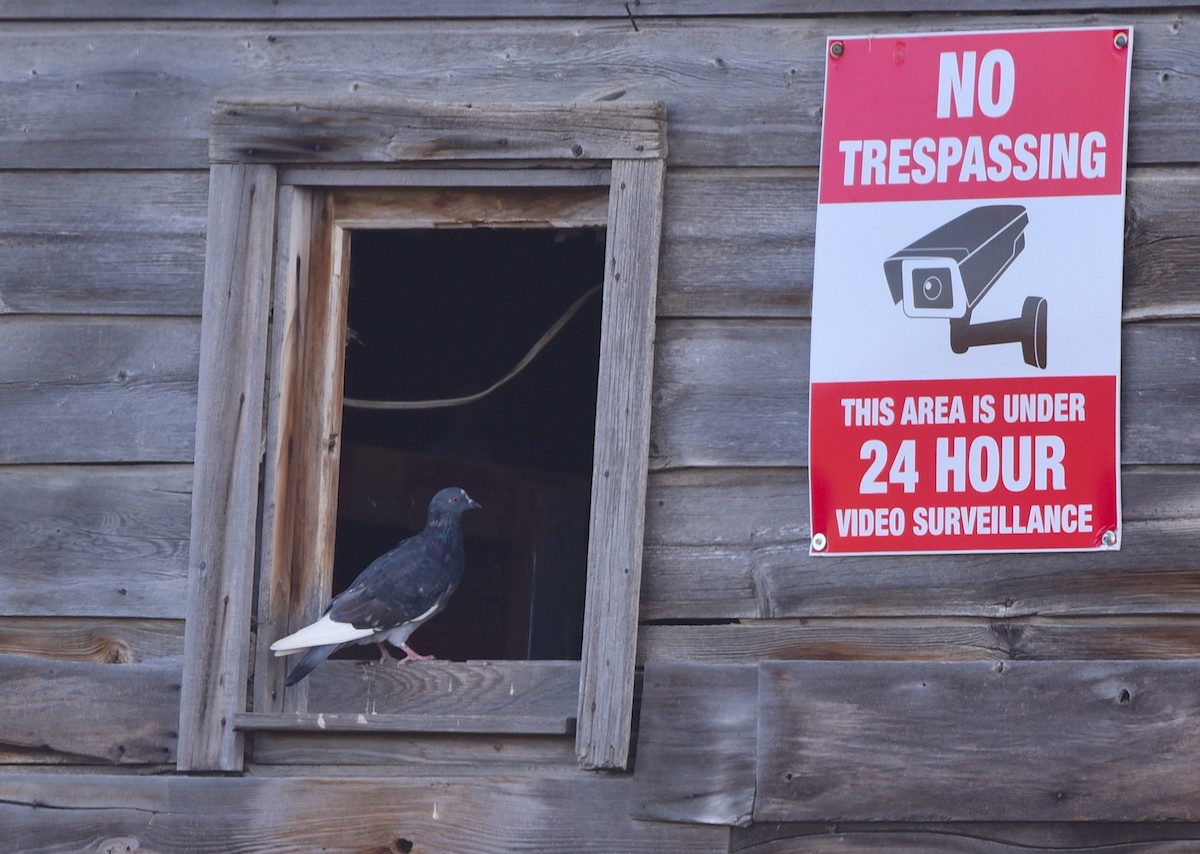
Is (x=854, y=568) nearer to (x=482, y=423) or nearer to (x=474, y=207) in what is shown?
(x=474, y=207)

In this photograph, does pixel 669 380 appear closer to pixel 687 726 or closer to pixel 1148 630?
pixel 687 726

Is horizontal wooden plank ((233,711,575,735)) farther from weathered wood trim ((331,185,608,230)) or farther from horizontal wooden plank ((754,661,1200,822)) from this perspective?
weathered wood trim ((331,185,608,230))

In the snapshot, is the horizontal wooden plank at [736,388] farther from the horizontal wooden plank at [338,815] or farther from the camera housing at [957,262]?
the horizontal wooden plank at [338,815]

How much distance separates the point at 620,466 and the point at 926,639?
71cm

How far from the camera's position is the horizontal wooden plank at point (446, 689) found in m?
3.58

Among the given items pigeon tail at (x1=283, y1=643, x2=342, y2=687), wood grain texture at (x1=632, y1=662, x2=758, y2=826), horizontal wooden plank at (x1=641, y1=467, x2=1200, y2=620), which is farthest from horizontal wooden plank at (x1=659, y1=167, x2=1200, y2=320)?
pigeon tail at (x1=283, y1=643, x2=342, y2=687)

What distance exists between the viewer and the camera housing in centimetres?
346

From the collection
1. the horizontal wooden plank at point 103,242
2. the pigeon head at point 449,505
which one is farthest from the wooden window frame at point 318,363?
the pigeon head at point 449,505

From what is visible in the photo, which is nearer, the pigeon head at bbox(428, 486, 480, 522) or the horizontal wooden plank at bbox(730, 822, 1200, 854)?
the horizontal wooden plank at bbox(730, 822, 1200, 854)

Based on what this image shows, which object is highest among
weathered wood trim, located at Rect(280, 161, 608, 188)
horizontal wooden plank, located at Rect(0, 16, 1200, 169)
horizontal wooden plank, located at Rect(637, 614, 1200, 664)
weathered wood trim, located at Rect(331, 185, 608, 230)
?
horizontal wooden plank, located at Rect(0, 16, 1200, 169)

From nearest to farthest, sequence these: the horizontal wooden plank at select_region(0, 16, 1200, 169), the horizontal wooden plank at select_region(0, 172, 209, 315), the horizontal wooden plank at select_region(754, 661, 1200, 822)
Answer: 1. the horizontal wooden plank at select_region(754, 661, 1200, 822)
2. the horizontal wooden plank at select_region(0, 16, 1200, 169)
3. the horizontal wooden plank at select_region(0, 172, 209, 315)

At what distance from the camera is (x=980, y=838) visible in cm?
328

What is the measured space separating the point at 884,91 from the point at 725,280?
1.70 feet

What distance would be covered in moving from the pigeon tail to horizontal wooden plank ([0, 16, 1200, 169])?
3.68 feet
